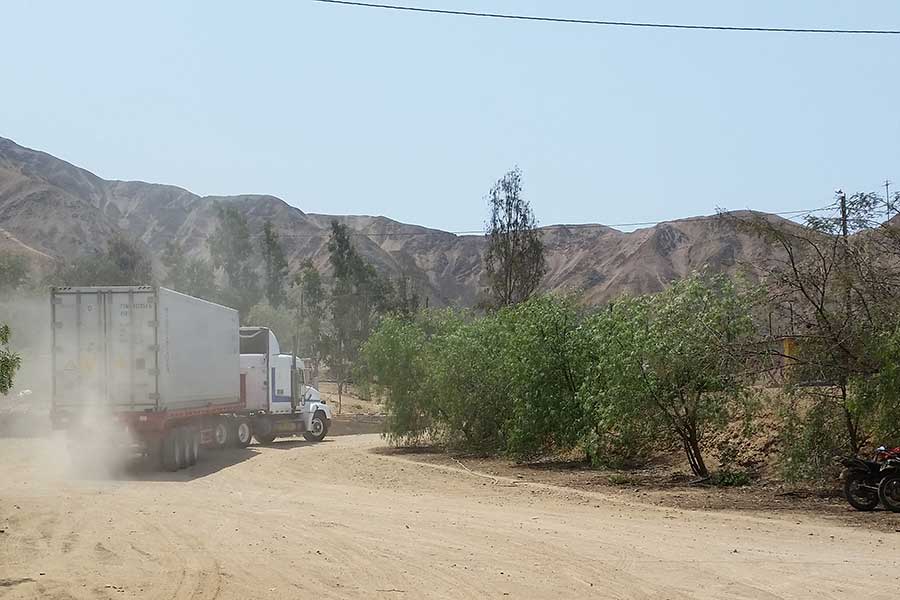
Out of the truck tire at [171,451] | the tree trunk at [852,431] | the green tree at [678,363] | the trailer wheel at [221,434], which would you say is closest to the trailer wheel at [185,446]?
the truck tire at [171,451]

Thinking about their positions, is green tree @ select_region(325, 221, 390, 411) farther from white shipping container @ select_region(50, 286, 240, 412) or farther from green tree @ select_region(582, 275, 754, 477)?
green tree @ select_region(582, 275, 754, 477)

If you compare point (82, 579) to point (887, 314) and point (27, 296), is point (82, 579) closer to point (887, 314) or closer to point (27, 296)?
point (887, 314)

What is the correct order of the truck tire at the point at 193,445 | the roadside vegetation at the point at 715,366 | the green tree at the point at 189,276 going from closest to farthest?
1. the roadside vegetation at the point at 715,366
2. the truck tire at the point at 193,445
3. the green tree at the point at 189,276

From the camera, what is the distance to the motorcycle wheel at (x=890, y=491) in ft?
51.7

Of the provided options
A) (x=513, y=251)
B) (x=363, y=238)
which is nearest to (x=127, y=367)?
(x=513, y=251)

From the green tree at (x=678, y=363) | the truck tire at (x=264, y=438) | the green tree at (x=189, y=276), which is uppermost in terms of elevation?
the green tree at (x=189, y=276)

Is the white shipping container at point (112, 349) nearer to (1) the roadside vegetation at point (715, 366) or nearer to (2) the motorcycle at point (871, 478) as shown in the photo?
(1) the roadside vegetation at point (715, 366)

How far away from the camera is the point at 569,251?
162 m

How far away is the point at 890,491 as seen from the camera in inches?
623

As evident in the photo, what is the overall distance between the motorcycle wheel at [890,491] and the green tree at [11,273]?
204 feet

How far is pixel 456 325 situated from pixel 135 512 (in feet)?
54.1

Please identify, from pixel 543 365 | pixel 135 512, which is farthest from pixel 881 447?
pixel 135 512

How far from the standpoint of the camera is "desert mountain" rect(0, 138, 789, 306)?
13162 cm

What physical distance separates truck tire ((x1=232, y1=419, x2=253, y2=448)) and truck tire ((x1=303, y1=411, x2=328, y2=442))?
3.67 meters
